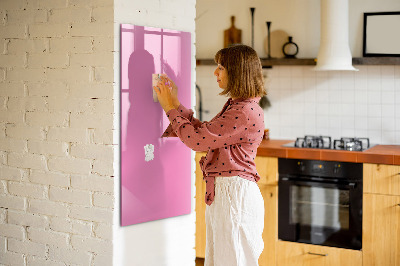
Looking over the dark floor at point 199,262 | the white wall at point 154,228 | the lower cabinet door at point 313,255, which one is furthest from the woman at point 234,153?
the dark floor at point 199,262

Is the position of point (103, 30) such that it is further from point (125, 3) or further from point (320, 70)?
point (320, 70)

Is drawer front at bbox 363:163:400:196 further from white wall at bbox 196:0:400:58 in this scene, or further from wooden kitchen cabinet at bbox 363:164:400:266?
white wall at bbox 196:0:400:58

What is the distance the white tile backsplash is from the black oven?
679mm

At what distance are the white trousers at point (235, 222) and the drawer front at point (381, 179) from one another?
147 cm

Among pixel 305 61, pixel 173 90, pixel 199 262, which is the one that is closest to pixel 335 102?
pixel 305 61

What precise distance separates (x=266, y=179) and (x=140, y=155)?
5.27 feet

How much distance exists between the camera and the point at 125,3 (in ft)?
8.80

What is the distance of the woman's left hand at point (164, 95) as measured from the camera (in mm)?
2754

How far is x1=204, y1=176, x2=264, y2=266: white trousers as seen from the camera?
2.61 m

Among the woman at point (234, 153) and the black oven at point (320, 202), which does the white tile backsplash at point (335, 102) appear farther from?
the woman at point (234, 153)

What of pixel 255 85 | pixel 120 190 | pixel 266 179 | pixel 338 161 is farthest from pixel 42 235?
pixel 338 161

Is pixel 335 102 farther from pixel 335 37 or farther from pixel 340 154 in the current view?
pixel 340 154

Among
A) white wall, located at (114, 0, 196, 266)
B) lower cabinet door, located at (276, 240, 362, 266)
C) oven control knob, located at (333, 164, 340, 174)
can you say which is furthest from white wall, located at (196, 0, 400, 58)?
white wall, located at (114, 0, 196, 266)

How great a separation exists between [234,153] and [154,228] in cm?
62
